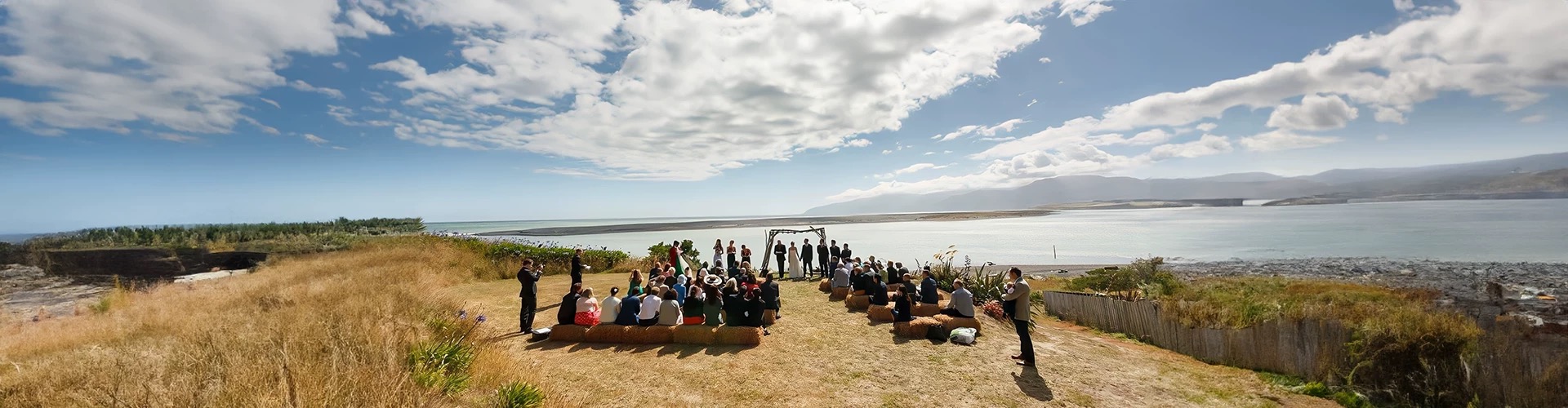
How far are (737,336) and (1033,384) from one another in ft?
17.2

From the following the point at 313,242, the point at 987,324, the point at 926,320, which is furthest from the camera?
the point at 313,242

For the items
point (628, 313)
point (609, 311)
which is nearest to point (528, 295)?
point (609, 311)

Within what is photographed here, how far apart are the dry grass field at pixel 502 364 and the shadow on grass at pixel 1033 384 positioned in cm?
3

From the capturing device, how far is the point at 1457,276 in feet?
85.4

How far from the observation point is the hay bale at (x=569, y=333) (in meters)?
10.5

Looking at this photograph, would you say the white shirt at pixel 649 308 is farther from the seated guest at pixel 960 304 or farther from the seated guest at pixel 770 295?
the seated guest at pixel 960 304

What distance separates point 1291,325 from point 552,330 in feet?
46.9

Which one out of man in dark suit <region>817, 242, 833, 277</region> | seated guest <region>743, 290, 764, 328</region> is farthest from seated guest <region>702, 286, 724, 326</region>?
man in dark suit <region>817, 242, 833, 277</region>

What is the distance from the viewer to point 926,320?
446 inches

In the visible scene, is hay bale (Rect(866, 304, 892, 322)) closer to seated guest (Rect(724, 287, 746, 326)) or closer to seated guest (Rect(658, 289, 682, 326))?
seated guest (Rect(724, 287, 746, 326))

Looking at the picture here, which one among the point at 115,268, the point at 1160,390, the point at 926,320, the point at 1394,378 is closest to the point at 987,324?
the point at 926,320

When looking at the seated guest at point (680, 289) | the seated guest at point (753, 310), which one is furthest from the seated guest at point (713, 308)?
the seated guest at point (680, 289)

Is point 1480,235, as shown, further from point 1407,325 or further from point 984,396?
point 984,396

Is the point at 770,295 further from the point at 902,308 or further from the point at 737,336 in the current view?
the point at 902,308
